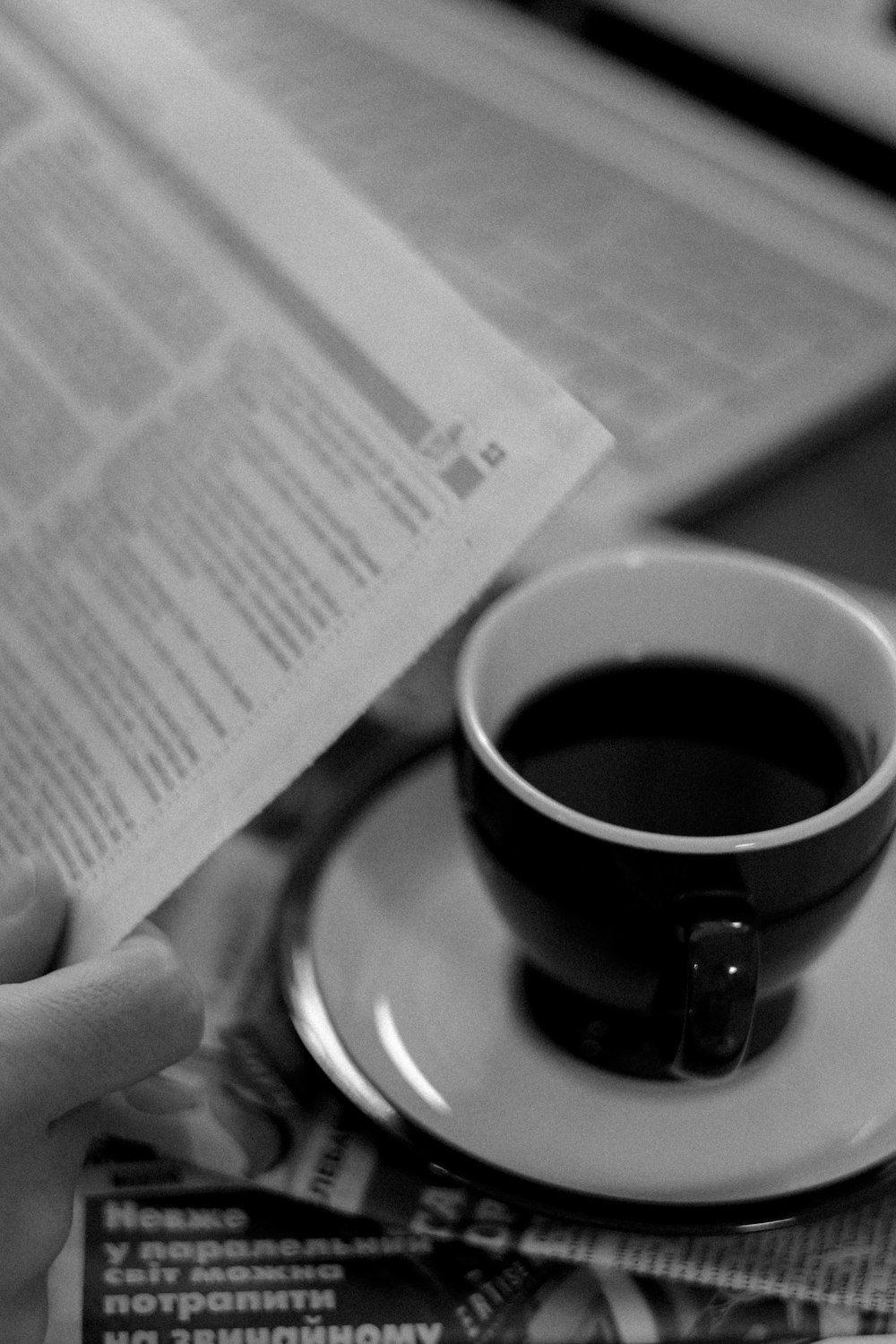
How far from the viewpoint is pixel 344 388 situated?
40cm

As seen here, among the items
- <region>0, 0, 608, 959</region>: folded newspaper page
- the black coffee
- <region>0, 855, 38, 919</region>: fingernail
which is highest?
<region>0, 0, 608, 959</region>: folded newspaper page

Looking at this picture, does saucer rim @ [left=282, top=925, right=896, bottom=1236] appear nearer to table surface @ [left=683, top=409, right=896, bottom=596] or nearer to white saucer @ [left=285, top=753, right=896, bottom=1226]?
white saucer @ [left=285, top=753, right=896, bottom=1226]

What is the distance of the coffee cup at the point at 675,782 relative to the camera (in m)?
0.34

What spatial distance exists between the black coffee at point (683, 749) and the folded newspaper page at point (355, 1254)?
0.33 feet

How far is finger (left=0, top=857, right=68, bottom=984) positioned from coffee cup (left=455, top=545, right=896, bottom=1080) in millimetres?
107

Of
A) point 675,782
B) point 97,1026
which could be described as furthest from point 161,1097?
point 675,782

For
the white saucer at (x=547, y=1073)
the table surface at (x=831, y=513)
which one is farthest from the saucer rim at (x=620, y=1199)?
the table surface at (x=831, y=513)

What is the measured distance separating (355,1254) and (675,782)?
0.15 m

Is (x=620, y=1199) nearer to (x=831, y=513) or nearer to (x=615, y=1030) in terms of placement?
(x=615, y=1030)

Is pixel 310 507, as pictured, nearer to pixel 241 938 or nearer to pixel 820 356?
pixel 241 938

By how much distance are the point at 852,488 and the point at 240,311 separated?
0.29 m

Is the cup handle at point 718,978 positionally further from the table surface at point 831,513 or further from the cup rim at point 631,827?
the table surface at point 831,513

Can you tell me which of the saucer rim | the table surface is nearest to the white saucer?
the saucer rim

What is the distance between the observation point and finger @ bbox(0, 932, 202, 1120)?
330 millimetres
